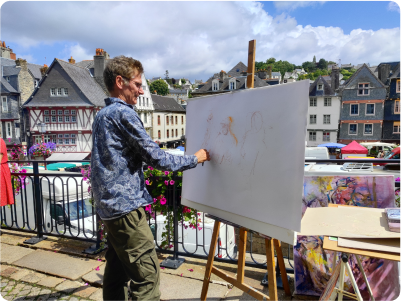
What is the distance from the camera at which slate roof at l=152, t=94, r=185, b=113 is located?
120 ft

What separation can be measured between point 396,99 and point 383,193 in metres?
32.2

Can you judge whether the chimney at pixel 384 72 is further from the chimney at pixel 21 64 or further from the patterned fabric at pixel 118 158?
the chimney at pixel 21 64

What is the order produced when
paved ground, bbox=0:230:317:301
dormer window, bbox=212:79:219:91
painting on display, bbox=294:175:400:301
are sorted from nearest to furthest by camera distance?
painting on display, bbox=294:175:400:301 < paved ground, bbox=0:230:317:301 < dormer window, bbox=212:79:219:91

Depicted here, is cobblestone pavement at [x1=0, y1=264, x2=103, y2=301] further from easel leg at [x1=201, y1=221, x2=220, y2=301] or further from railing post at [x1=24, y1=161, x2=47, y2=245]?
easel leg at [x1=201, y1=221, x2=220, y2=301]

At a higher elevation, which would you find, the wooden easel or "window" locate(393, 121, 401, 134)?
"window" locate(393, 121, 401, 134)

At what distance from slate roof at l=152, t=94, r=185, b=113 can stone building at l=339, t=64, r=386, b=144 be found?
21.4m

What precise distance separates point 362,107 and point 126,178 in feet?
108

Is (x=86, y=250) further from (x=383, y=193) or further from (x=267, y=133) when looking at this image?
(x=383, y=193)

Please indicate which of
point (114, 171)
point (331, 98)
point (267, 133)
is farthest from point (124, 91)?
point (331, 98)

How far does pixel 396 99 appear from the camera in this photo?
28.2m

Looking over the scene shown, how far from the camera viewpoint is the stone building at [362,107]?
2880cm

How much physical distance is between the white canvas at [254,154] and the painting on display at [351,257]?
67cm

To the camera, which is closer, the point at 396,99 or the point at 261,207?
the point at 261,207

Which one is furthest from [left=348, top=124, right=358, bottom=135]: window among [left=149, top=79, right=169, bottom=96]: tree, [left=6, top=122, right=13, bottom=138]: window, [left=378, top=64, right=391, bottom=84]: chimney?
[left=149, top=79, right=169, bottom=96]: tree
